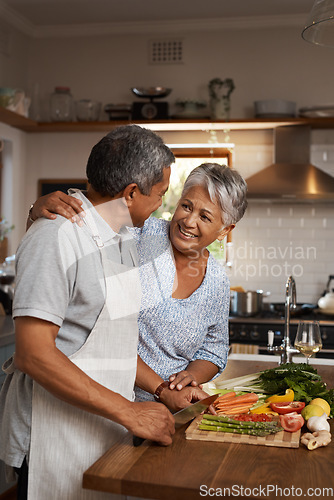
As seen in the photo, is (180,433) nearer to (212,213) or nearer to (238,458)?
(238,458)

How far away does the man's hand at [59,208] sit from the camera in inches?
61.4

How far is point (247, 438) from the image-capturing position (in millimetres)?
1595

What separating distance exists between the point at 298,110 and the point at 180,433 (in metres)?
4.00

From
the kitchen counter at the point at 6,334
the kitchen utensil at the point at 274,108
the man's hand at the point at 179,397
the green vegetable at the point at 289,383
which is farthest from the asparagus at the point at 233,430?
the kitchen utensil at the point at 274,108

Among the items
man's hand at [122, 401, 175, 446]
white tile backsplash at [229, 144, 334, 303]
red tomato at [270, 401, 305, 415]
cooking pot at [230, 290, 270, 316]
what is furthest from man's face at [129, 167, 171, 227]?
white tile backsplash at [229, 144, 334, 303]

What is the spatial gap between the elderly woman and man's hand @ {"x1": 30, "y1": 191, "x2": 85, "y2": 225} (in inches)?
21.4

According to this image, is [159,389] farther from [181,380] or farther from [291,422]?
[291,422]

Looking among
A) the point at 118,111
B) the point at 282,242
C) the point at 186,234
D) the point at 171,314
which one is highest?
the point at 118,111

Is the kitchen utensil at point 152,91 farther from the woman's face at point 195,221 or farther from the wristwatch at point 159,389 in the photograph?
the wristwatch at point 159,389

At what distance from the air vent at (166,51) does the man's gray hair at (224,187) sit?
11.3 feet

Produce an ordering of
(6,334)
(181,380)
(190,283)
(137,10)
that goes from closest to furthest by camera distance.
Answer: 1. (181,380)
2. (190,283)
3. (6,334)
4. (137,10)

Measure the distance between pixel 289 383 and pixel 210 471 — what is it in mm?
671

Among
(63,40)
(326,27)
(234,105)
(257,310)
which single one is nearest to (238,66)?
(234,105)

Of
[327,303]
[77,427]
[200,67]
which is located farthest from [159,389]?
[200,67]
